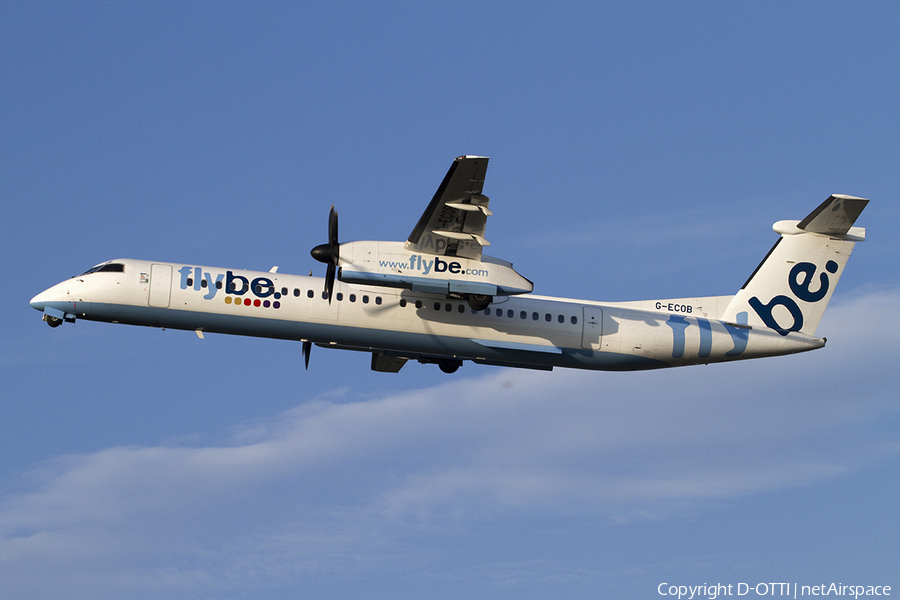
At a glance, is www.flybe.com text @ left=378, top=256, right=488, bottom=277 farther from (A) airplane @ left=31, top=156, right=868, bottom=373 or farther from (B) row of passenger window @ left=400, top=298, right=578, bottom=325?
(B) row of passenger window @ left=400, top=298, right=578, bottom=325

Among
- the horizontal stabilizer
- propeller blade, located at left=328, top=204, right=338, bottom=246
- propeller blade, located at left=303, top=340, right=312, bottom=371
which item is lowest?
propeller blade, located at left=303, top=340, right=312, bottom=371

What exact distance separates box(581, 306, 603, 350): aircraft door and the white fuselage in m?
0.03

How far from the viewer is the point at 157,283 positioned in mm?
28000

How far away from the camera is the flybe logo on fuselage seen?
28.1 meters

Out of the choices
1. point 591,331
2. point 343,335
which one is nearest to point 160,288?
point 343,335

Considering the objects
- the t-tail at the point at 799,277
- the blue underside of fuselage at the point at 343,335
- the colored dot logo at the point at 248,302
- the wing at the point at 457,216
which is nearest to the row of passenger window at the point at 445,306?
the colored dot logo at the point at 248,302

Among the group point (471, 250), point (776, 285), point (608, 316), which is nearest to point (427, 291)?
point (471, 250)

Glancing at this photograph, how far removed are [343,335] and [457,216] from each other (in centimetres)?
481

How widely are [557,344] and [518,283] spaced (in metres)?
2.72

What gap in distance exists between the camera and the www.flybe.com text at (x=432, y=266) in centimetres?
2723

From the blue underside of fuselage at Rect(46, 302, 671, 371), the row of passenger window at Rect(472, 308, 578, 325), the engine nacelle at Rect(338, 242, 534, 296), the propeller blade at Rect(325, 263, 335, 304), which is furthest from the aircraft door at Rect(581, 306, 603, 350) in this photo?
the propeller blade at Rect(325, 263, 335, 304)

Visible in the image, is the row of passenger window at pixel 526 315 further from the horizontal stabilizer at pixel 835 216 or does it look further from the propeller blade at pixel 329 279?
the horizontal stabilizer at pixel 835 216

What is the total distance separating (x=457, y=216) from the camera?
2672 centimetres

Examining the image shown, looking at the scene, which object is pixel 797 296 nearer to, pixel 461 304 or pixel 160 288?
pixel 461 304
